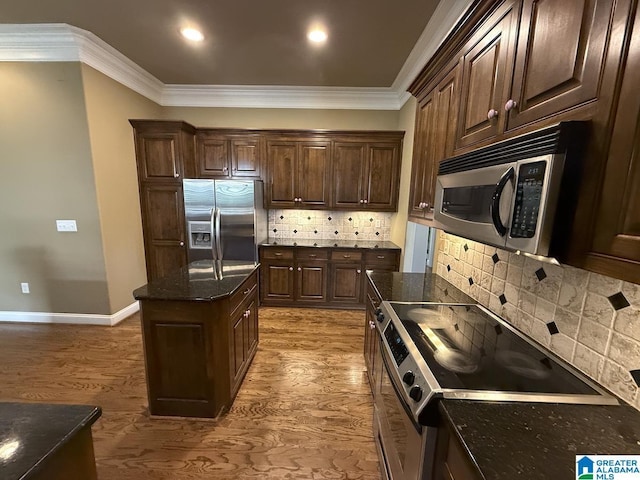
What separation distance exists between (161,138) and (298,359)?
10.7ft

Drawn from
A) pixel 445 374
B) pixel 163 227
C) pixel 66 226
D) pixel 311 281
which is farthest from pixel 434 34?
pixel 66 226

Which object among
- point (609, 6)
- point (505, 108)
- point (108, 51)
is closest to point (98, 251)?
point (108, 51)

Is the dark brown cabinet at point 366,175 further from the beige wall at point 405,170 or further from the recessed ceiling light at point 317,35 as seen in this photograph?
the recessed ceiling light at point 317,35

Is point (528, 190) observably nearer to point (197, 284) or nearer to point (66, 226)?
point (197, 284)

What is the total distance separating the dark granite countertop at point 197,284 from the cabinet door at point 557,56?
1.84 m

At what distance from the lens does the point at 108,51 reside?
295cm

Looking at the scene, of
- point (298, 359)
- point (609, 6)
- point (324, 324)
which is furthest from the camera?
point (324, 324)

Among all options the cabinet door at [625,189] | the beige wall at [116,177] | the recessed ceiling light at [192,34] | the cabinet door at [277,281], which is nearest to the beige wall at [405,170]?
the cabinet door at [277,281]

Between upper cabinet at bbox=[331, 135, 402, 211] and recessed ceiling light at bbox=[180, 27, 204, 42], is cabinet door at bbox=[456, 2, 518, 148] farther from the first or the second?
recessed ceiling light at bbox=[180, 27, 204, 42]

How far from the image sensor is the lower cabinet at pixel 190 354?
178cm

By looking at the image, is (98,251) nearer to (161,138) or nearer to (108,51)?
(161,138)

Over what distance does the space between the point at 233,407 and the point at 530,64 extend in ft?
8.55

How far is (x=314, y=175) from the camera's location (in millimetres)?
3885

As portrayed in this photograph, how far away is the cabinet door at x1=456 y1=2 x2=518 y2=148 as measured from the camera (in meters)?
1.11
